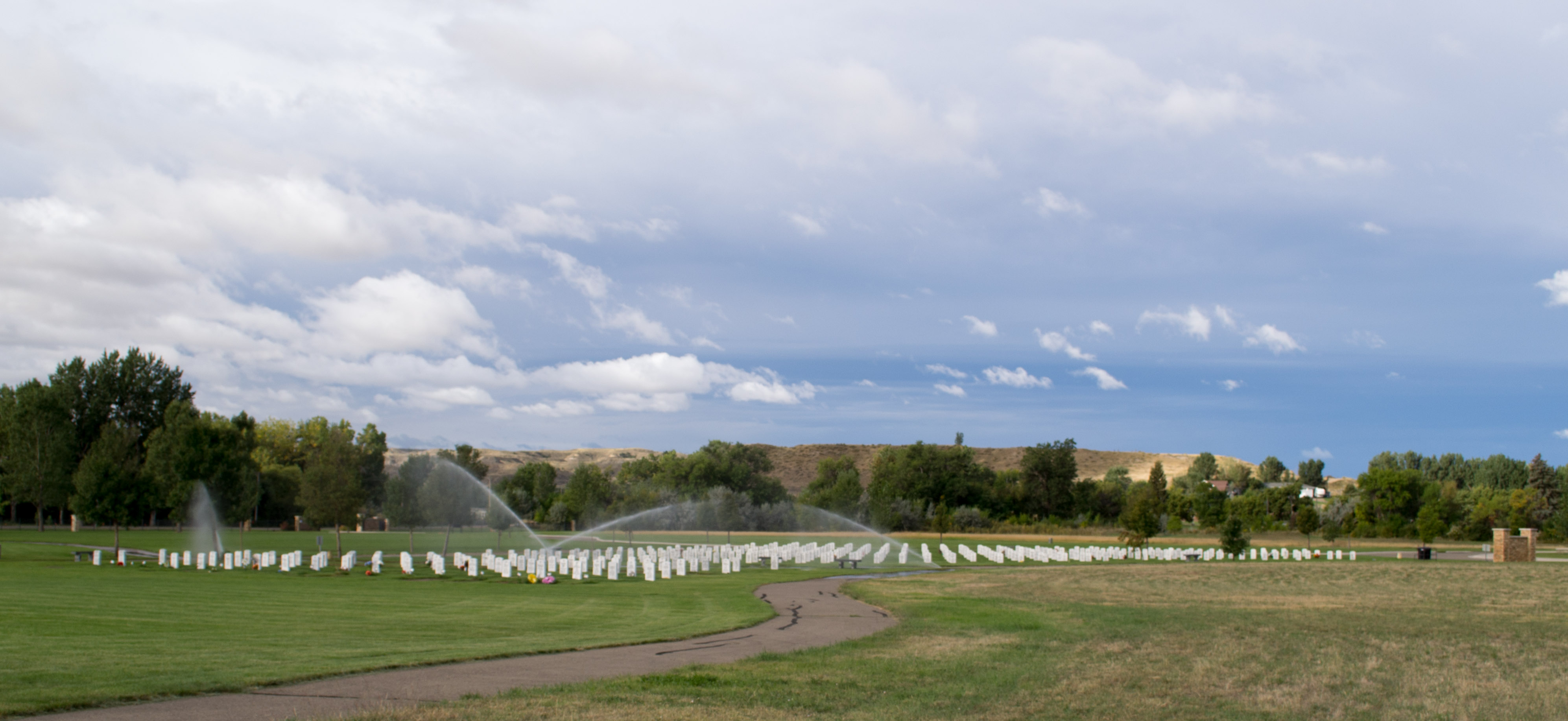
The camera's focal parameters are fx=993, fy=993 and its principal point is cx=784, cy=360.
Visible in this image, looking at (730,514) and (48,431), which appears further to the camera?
(730,514)

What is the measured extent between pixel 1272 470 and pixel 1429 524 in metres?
98.1

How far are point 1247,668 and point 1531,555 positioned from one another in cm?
5373

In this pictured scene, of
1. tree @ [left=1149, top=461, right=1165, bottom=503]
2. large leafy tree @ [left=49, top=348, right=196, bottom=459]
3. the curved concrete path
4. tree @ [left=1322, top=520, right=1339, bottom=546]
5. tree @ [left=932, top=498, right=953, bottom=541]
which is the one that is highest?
large leafy tree @ [left=49, top=348, right=196, bottom=459]

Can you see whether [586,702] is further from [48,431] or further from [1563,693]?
[48,431]

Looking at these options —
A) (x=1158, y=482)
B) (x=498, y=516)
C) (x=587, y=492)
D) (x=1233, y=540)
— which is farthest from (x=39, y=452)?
(x=1158, y=482)

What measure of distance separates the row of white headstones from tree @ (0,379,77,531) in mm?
38483

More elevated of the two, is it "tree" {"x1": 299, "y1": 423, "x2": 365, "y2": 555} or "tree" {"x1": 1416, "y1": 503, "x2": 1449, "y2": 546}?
"tree" {"x1": 299, "y1": 423, "x2": 365, "y2": 555}

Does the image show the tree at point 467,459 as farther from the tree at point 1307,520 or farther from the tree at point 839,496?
the tree at point 1307,520

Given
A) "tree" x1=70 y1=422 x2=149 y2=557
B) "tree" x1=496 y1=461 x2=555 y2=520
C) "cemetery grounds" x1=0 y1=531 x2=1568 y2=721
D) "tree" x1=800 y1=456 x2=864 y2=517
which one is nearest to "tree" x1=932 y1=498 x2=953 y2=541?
"tree" x1=800 y1=456 x2=864 y2=517

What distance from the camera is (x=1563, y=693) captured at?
13.1 metres

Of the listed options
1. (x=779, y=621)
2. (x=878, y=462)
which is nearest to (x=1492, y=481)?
(x=878, y=462)

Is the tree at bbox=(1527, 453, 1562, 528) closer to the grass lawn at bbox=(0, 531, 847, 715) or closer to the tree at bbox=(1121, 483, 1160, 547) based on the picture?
the tree at bbox=(1121, 483, 1160, 547)

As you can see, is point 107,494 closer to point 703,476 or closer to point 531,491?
point 531,491

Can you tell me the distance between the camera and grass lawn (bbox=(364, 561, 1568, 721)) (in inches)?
456
